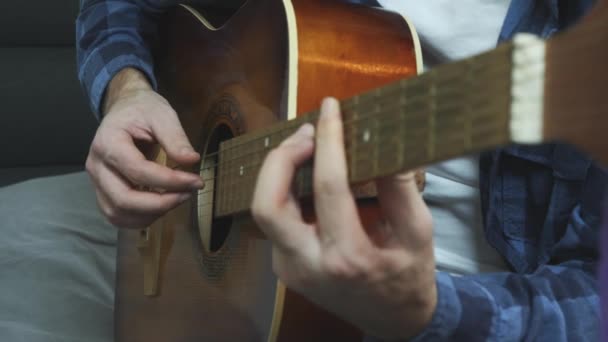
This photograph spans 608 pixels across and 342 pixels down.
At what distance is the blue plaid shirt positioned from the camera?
0.66m

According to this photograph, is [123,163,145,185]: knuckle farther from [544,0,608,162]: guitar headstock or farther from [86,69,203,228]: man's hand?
[544,0,608,162]: guitar headstock

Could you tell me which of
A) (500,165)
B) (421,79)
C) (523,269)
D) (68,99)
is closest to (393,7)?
(500,165)

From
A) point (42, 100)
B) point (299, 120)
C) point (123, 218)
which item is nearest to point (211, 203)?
point (123, 218)

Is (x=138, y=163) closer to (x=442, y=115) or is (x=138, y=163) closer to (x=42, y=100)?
(x=442, y=115)

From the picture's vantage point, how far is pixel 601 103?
15.3 inches

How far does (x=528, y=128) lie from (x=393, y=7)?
21.2 inches

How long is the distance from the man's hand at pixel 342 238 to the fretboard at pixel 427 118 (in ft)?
0.06

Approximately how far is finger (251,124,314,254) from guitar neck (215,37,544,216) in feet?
0.10

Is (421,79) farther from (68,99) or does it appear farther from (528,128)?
(68,99)

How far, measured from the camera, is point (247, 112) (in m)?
0.79

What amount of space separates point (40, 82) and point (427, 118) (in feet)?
5.05

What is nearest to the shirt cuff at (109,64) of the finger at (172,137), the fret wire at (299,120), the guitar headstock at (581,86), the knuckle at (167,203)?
the finger at (172,137)

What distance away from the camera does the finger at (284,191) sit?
1.85 feet

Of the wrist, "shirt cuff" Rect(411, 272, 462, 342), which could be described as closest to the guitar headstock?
"shirt cuff" Rect(411, 272, 462, 342)
